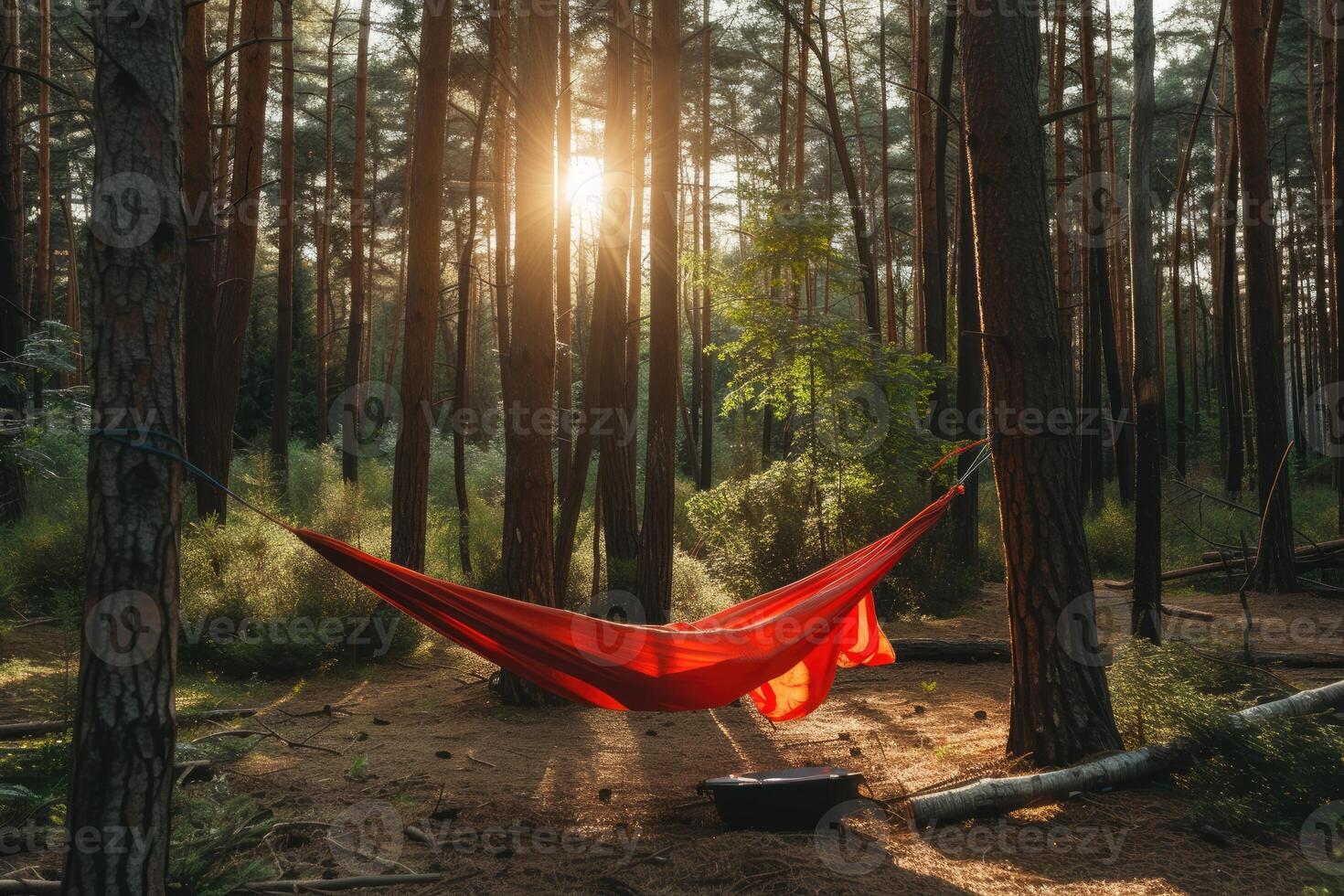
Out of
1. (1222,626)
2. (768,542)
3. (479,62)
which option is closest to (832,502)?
(768,542)

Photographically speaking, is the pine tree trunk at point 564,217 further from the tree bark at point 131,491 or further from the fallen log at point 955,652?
the tree bark at point 131,491

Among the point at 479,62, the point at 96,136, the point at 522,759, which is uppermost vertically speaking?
the point at 479,62

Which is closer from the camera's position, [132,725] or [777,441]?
[132,725]

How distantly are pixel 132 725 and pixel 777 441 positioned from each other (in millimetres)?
18445

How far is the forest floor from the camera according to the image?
2832mm

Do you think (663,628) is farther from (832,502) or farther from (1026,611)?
(832,502)

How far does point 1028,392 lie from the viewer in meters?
3.91

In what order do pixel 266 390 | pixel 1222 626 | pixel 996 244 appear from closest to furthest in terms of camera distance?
pixel 996 244
pixel 1222 626
pixel 266 390

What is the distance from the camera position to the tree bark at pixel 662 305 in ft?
22.4

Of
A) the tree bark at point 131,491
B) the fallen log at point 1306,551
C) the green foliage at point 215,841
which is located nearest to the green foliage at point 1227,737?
the green foliage at point 215,841

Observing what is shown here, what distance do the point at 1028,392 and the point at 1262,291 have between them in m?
6.14

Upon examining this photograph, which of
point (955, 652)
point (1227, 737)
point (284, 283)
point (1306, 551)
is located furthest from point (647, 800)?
point (284, 283)

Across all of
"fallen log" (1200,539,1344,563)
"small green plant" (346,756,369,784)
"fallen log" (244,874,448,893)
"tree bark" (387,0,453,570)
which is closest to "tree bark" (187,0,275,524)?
"tree bark" (387,0,453,570)

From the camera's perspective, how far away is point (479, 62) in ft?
33.7
